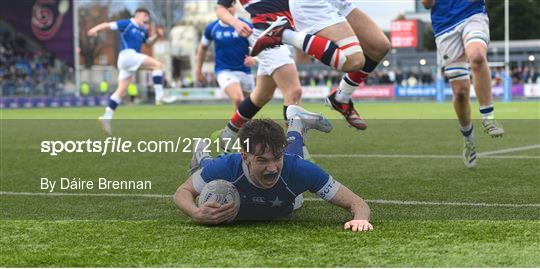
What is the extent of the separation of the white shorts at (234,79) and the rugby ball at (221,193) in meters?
7.64

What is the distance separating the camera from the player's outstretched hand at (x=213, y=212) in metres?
4.13

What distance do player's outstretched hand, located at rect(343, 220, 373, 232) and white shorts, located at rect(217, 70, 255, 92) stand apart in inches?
311

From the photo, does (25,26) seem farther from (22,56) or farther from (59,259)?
(59,259)

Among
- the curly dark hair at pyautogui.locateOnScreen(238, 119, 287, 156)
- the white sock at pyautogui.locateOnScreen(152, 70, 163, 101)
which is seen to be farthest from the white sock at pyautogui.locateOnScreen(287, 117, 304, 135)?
the white sock at pyautogui.locateOnScreen(152, 70, 163, 101)

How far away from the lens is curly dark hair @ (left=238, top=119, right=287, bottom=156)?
13.3 feet

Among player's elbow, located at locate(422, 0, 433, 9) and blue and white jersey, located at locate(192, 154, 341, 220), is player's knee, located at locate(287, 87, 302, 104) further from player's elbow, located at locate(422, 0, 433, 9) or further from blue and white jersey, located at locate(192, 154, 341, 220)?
blue and white jersey, located at locate(192, 154, 341, 220)

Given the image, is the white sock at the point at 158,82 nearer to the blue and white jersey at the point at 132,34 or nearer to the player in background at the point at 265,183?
the blue and white jersey at the point at 132,34

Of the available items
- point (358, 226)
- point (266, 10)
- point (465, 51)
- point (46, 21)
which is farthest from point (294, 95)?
point (46, 21)

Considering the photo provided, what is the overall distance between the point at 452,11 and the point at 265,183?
392 cm

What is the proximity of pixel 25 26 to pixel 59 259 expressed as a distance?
43.3m

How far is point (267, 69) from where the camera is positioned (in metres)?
7.52

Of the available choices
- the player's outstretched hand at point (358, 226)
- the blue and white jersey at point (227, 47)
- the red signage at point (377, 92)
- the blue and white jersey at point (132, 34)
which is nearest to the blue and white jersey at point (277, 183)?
the player's outstretched hand at point (358, 226)

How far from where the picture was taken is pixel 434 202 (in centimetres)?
506

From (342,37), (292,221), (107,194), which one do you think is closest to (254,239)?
(292,221)
